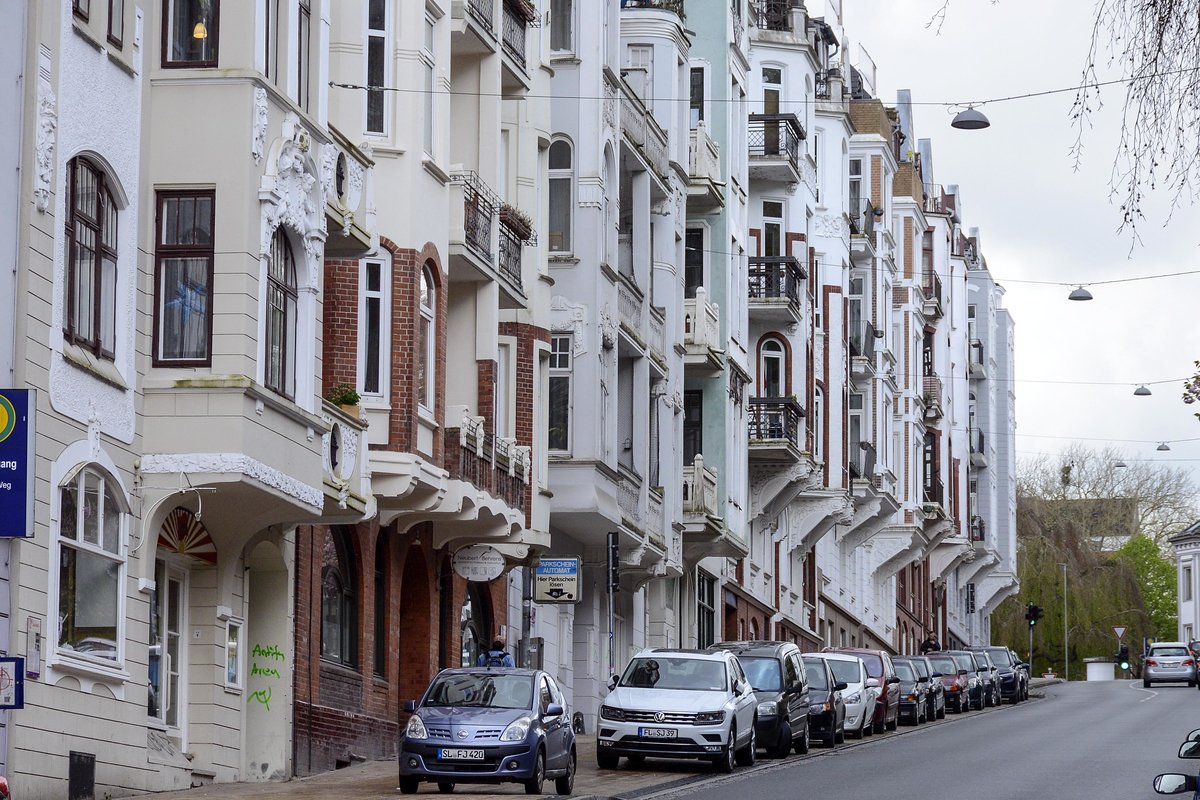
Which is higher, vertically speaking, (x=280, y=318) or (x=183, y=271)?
(x=183, y=271)

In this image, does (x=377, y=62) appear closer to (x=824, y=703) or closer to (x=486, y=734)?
(x=486, y=734)

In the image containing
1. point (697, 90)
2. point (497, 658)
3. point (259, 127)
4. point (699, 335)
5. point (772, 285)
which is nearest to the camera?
point (259, 127)

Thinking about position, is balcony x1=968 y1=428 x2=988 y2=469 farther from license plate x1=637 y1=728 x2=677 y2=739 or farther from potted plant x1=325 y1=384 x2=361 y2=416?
potted plant x1=325 y1=384 x2=361 y2=416

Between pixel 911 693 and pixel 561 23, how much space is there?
1782 cm

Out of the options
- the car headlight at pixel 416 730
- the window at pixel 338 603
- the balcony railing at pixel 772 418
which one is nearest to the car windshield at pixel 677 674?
the window at pixel 338 603

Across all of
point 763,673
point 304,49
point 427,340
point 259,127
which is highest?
point 304,49

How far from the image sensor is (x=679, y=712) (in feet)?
95.8

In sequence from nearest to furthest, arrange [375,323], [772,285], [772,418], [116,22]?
[116,22]
[375,323]
[772,418]
[772,285]

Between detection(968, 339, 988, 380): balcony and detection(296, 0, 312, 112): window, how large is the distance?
78.4m

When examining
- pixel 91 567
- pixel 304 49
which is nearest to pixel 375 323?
pixel 304 49

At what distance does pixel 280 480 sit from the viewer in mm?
22375

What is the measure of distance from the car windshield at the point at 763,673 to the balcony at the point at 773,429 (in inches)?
742

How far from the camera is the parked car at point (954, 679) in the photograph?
5550cm

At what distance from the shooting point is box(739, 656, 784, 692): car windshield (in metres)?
34.3
